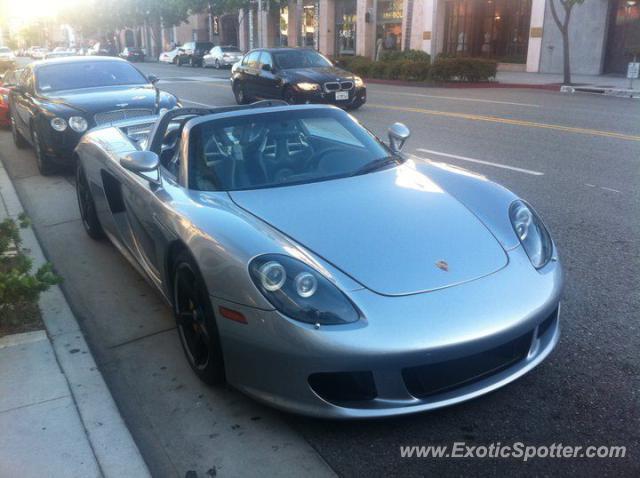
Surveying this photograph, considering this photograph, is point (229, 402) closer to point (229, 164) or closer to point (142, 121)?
point (229, 164)

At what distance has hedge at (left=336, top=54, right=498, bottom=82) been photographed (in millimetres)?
22656

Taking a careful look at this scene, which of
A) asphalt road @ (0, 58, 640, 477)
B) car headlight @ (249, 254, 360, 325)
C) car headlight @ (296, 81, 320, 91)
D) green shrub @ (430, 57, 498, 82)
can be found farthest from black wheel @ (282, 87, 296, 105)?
car headlight @ (249, 254, 360, 325)

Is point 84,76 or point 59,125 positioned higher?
point 84,76

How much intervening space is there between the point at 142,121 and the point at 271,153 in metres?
2.41

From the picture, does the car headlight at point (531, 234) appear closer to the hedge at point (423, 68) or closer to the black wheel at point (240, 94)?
the black wheel at point (240, 94)

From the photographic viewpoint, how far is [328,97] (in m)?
15.0

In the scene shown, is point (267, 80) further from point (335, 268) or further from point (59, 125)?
point (335, 268)

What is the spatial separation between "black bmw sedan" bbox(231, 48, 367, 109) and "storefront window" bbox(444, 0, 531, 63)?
1713 cm

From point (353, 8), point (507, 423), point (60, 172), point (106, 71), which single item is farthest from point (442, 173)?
point (353, 8)

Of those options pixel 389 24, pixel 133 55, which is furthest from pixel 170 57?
pixel 389 24

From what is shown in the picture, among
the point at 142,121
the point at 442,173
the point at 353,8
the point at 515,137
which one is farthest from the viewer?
the point at 353,8

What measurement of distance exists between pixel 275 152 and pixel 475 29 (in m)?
31.0

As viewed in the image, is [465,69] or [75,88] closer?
[75,88]

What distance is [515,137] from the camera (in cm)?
1102
